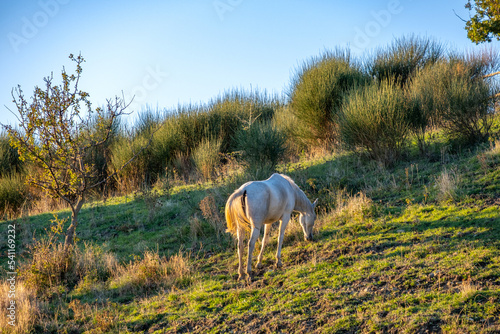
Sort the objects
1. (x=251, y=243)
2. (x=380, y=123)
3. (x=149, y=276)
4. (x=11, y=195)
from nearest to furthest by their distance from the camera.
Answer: (x=251, y=243) → (x=149, y=276) → (x=380, y=123) → (x=11, y=195)

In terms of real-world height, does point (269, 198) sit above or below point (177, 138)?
below

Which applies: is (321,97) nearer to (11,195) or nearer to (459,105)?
(459,105)

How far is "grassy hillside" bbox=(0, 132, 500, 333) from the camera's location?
4996 millimetres

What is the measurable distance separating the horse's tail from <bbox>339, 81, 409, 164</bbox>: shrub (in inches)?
291

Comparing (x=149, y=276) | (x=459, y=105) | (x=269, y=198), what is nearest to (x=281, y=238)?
(x=269, y=198)

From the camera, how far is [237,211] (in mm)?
6703

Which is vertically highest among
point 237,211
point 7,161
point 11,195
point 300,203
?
point 7,161

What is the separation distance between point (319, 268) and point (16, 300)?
5270mm

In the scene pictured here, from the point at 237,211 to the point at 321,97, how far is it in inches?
433


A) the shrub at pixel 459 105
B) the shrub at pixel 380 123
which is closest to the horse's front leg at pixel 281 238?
the shrub at pixel 380 123

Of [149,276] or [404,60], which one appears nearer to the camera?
[149,276]

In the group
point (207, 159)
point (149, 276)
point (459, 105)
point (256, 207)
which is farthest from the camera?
point (207, 159)

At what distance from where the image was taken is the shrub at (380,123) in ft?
41.6

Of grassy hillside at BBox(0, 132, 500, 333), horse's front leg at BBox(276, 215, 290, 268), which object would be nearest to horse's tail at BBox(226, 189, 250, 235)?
horse's front leg at BBox(276, 215, 290, 268)
